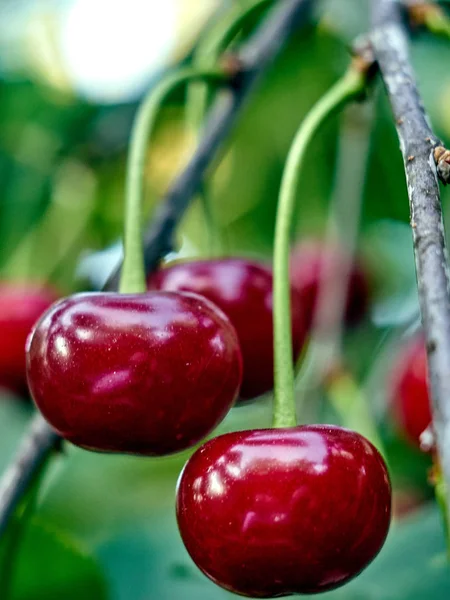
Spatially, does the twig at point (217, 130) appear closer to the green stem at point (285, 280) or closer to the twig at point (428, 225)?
the green stem at point (285, 280)

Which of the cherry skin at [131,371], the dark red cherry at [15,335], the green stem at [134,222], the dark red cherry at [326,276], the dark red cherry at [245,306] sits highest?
the green stem at [134,222]

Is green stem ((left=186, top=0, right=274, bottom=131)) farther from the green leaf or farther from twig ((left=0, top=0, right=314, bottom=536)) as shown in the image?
the green leaf

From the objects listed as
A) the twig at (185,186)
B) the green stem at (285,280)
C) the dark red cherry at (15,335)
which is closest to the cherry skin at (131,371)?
the green stem at (285,280)

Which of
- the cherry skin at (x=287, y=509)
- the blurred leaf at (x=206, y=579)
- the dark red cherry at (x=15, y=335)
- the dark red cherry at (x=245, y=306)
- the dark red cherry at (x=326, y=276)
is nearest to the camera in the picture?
the cherry skin at (x=287, y=509)

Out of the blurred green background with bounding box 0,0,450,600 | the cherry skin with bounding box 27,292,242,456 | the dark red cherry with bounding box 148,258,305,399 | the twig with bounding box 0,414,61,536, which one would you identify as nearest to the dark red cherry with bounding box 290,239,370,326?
the blurred green background with bounding box 0,0,450,600

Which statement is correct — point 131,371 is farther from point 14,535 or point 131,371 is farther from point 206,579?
point 206,579

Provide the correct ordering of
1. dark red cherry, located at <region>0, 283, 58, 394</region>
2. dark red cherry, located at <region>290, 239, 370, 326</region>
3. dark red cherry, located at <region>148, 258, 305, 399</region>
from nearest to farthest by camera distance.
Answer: dark red cherry, located at <region>148, 258, 305, 399</region>, dark red cherry, located at <region>0, 283, 58, 394</region>, dark red cherry, located at <region>290, 239, 370, 326</region>

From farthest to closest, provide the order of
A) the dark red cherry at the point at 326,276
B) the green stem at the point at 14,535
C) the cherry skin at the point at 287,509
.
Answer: the dark red cherry at the point at 326,276 → the green stem at the point at 14,535 → the cherry skin at the point at 287,509
